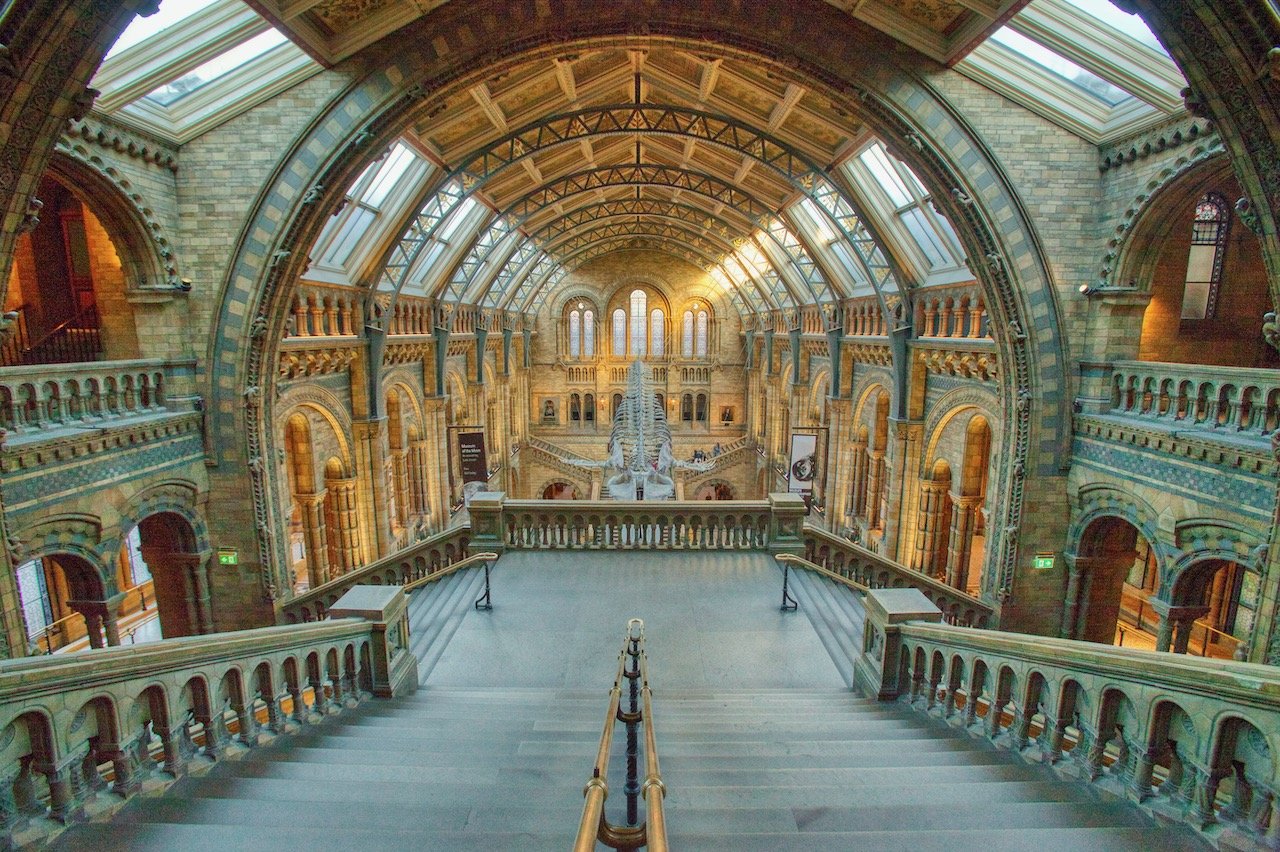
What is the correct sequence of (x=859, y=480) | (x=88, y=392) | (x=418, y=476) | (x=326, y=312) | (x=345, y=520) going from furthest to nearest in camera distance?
(x=418, y=476) < (x=859, y=480) < (x=345, y=520) < (x=326, y=312) < (x=88, y=392)

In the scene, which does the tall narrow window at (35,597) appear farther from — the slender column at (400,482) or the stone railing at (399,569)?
the slender column at (400,482)

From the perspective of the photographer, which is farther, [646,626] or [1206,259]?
[1206,259]

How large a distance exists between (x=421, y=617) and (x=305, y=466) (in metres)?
7.24

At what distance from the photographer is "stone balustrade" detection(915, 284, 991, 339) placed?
42.0 feet

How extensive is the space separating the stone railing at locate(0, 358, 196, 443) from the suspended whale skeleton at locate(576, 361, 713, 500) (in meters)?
11.2

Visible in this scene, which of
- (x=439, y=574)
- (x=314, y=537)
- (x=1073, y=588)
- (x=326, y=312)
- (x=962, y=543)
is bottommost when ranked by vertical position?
(x=314, y=537)

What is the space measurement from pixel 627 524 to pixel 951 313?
831 cm

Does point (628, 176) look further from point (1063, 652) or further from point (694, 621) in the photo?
point (1063, 652)

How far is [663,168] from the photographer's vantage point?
1766cm

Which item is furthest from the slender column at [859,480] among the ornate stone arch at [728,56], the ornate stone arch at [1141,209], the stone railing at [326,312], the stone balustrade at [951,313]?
the stone railing at [326,312]

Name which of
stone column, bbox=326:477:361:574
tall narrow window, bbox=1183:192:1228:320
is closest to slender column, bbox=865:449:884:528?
tall narrow window, bbox=1183:192:1228:320

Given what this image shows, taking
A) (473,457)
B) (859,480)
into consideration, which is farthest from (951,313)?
(473,457)

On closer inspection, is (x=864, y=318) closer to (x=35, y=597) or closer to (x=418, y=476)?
(x=418, y=476)

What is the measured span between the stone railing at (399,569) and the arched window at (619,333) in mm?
28068
